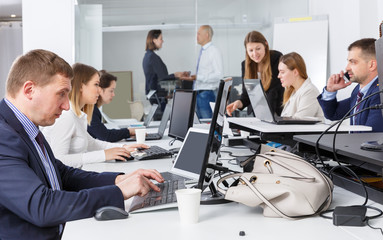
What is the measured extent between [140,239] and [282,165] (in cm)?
48

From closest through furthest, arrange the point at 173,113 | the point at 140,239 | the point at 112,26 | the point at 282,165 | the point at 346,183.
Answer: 1. the point at 140,239
2. the point at 282,165
3. the point at 346,183
4. the point at 173,113
5. the point at 112,26

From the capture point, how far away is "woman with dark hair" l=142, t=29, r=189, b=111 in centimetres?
590

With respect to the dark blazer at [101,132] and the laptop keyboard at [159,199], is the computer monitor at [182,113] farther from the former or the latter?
the laptop keyboard at [159,199]

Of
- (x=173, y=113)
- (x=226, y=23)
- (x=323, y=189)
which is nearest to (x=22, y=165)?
(x=323, y=189)

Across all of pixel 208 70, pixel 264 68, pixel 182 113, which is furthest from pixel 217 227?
pixel 208 70

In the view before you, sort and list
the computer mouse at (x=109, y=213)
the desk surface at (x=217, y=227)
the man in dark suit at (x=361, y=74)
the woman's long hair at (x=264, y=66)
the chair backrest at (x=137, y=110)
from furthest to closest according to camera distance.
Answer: the chair backrest at (x=137, y=110) → the woman's long hair at (x=264, y=66) → the man in dark suit at (x=361, y=74) → the computer mouse at (x=109, y=213) → the desk surface at (x=217, y=227)

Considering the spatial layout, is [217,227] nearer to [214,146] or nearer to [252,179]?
[252,179]

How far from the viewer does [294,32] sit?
19.3 ft

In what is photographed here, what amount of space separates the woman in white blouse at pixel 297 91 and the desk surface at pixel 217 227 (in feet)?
6.66

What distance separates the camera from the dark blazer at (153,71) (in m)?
5.91

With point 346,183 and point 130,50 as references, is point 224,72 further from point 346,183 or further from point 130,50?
point 346,183

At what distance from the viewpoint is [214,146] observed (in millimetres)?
1367

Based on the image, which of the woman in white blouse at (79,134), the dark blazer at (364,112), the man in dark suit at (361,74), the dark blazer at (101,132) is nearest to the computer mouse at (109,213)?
the woman in white blouse at (79,134)

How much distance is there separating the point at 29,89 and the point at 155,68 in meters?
4.62
